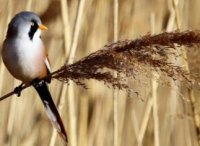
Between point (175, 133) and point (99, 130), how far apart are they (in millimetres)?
357

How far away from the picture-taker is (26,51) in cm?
115

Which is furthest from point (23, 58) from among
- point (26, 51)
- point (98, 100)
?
point (98, 100)

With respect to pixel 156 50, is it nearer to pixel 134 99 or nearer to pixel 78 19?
pixel 78 19

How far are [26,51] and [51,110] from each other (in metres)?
0.18

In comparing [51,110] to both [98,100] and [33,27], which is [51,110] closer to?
[33,27]

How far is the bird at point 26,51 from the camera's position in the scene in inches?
44.6

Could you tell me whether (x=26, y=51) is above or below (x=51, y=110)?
above

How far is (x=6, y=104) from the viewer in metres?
1.75

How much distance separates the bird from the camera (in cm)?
113

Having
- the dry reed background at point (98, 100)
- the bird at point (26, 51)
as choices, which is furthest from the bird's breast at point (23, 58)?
the dry reed background at point (98, 100)

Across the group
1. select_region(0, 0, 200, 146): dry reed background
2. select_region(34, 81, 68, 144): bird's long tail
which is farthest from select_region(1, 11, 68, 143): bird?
select_region(0, 0, 200, 146): dry reed background

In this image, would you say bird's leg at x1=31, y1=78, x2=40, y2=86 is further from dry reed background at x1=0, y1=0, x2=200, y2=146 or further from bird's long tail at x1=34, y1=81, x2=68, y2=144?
dry reed background at x1=0, y1=0, x2=200, y2=146

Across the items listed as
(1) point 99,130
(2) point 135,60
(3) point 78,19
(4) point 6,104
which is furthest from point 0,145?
(2) point 135,60

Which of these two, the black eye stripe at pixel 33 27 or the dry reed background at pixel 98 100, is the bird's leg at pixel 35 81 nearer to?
the black eye stripe at pixel 33 27
